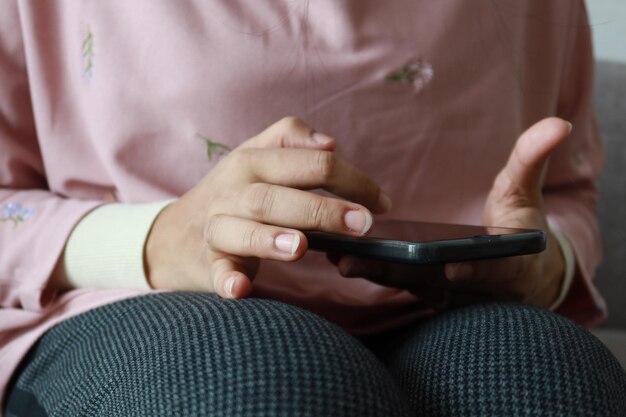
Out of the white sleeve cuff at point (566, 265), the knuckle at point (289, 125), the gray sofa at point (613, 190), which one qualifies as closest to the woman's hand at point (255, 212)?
the knuckle at point (289, 125)

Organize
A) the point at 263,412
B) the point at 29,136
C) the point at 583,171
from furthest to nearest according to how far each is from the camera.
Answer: the point at 583,171, the point at 29,136, the point at 263,412

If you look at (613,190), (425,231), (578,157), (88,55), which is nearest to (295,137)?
(425,231)

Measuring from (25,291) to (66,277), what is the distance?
0.03 meters

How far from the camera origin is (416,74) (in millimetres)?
551

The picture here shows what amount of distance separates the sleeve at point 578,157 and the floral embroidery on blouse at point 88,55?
0.47 metres

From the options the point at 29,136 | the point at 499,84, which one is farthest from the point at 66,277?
the point at 499,84

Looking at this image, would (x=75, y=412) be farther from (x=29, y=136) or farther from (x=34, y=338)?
(x=29, y=136)

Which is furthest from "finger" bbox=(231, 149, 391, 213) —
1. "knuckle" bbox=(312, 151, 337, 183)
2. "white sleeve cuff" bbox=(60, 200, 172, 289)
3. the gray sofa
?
the gray sofa

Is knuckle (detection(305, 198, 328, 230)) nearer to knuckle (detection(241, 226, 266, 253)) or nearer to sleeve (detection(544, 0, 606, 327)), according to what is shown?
knuckle (detection(241, 226, 266, 253))

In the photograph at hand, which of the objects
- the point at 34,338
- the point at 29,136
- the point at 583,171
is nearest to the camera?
the point at 34,338

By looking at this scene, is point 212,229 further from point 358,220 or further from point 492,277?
point 492,277

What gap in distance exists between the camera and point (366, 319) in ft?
1.77

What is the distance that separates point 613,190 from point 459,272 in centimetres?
59

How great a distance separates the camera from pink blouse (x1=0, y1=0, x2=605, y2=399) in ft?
1.69
